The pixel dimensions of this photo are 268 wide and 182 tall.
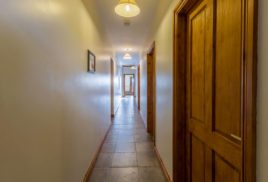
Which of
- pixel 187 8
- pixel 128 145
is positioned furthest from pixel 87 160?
pixel 187 8

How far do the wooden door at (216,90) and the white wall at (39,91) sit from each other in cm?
106

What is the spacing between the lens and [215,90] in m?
1.36

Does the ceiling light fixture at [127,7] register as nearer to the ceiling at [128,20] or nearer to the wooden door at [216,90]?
the ceiling at [128,20]

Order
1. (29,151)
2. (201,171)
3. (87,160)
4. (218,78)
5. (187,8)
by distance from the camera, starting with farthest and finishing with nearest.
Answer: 1. (87,160)
2. (187,8)
3. (201,171)
4. (218,78)
5. (29,151)

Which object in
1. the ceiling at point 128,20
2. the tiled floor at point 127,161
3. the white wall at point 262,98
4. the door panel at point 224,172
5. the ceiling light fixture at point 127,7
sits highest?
the ceiling at point 128,20

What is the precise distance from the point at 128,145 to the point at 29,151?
314 centimetres

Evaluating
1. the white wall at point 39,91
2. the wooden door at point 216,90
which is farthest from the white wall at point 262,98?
the white wall at point 39,91

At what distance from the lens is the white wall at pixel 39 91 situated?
0.90 metres

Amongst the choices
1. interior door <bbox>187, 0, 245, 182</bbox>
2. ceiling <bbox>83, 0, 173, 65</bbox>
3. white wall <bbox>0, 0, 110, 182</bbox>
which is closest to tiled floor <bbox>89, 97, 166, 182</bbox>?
white wall <bbox>0, 0, 110, 182</bbox>

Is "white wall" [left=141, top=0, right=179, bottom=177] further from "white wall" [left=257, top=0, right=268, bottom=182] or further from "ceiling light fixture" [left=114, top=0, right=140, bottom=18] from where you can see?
"white wall" [left=257, top=0, right=268, bottom=182]

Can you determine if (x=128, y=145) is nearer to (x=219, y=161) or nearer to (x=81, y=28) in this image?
(x=81, y=28)

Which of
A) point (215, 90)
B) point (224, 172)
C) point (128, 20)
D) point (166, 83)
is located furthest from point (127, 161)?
point (128, 20)

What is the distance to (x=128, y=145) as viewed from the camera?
4.10 meters

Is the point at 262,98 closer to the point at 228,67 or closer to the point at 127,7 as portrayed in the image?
the point at 228,67
